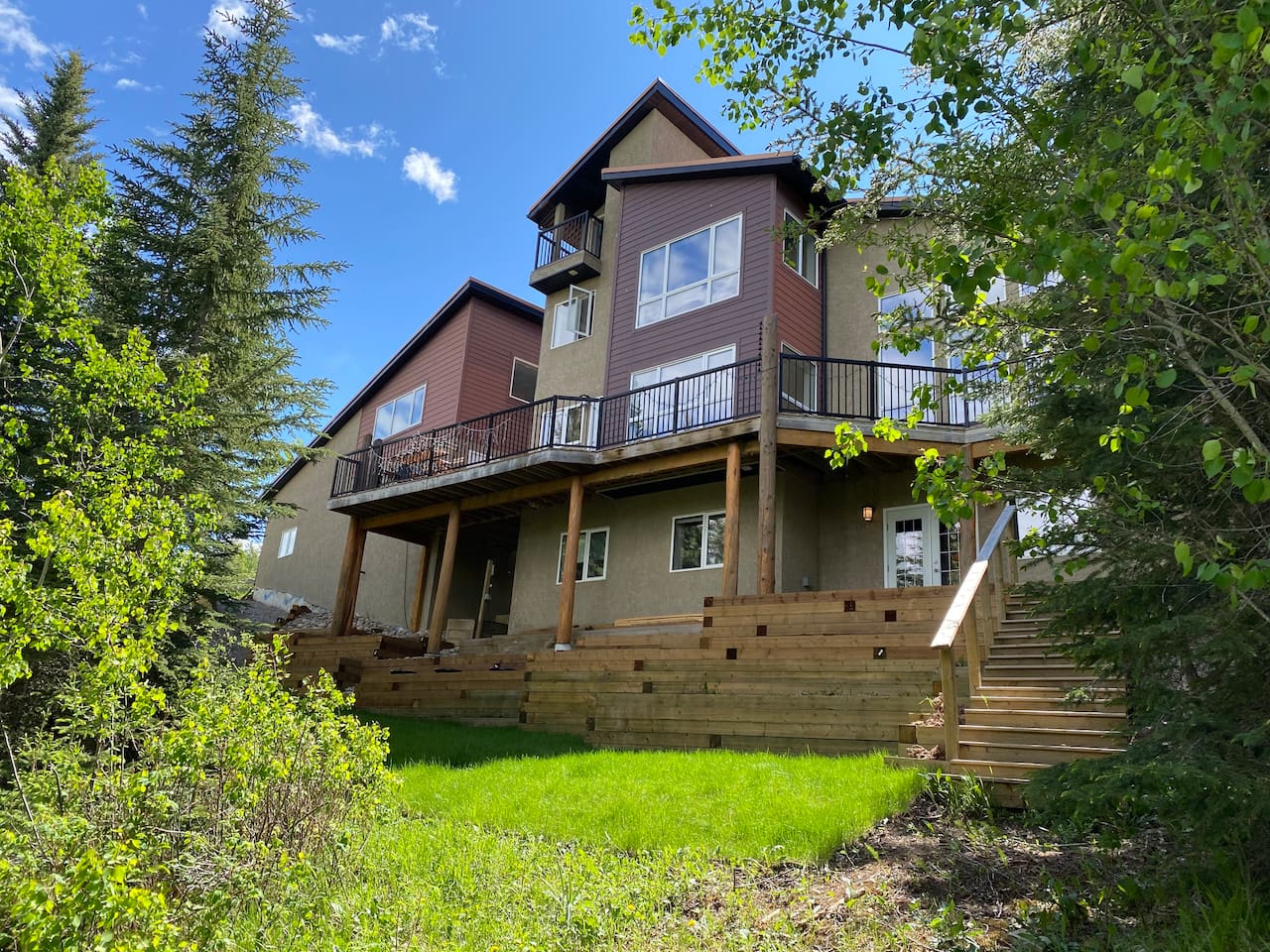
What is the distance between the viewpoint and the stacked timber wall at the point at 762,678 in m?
8.16

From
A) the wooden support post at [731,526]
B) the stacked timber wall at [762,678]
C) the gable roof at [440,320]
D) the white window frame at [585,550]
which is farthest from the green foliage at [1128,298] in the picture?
the gable roof at [440,320]

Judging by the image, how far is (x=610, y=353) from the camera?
1811 cm

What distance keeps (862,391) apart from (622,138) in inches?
403

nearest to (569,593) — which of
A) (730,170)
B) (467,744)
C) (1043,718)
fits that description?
(467,744)

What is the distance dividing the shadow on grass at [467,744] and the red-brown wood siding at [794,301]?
28.4 ft

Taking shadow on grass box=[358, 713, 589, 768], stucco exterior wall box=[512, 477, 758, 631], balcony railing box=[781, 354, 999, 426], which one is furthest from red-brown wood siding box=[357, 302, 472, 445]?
shadow on grass box=[358, 713, 589, 768]

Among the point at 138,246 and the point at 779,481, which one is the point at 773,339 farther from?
the point at 138,246

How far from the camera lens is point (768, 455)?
1244cm

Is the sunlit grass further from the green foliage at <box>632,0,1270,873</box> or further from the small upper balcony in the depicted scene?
the small upper balcony

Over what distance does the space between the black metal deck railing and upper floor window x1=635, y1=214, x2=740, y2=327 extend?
210 cm

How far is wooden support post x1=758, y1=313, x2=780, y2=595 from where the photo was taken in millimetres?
11891

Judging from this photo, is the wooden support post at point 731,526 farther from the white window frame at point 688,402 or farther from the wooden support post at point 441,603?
the wooden support post at point 441,603

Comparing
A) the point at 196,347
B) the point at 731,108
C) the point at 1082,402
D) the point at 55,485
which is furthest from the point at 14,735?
the point at 1082,402

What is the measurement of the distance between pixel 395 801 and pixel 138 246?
1079 centimetres
